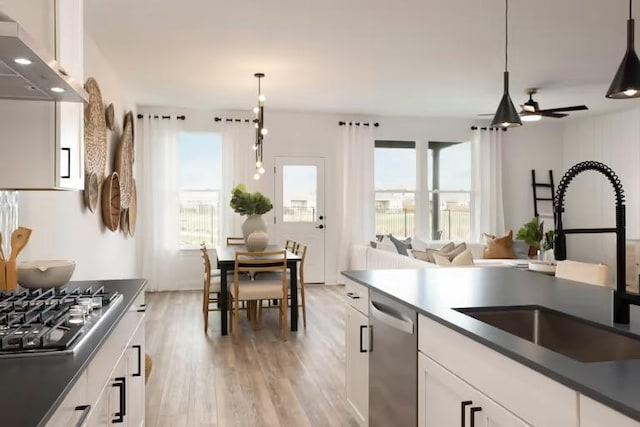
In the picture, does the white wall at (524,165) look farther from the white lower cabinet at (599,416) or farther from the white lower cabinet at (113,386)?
the white lower cabinet at (599,416)

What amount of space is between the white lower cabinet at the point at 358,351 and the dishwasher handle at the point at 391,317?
0.55ft

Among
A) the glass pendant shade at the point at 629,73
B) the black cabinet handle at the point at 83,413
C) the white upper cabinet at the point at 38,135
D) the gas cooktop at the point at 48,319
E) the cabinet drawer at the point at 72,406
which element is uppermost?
the glass pendant shade at the point at 629,73

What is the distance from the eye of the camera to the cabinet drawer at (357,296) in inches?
107

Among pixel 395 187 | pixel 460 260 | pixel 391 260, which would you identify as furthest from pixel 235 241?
pixel 460 260

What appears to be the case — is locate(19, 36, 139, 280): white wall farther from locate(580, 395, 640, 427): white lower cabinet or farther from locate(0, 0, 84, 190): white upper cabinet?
locate(580, 395, 640, 427): white lower cabinet

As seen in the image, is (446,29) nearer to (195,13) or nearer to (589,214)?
(195,13)

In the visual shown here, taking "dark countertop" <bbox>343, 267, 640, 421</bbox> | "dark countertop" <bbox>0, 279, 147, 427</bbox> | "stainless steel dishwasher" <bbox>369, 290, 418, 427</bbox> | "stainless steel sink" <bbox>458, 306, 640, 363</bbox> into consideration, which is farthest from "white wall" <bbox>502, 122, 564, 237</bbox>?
"dark countertop" <bbox>0, 279, 147, 427</bbox>

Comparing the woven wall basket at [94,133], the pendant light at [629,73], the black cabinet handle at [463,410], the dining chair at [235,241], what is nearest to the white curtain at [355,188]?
the dining chair at [235,241]

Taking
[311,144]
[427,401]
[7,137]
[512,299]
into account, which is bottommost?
[427,401]

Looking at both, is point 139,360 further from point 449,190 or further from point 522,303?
point 449,190

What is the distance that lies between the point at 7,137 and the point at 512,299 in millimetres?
2124

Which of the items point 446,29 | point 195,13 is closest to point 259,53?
point 195,13

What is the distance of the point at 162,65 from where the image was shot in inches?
215

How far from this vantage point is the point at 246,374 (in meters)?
3.96
